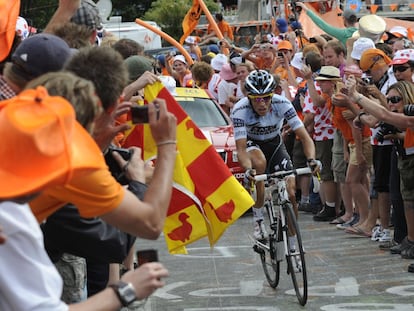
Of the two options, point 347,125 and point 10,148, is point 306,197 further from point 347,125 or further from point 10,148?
point 10,148

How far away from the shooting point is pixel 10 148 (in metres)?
2.60

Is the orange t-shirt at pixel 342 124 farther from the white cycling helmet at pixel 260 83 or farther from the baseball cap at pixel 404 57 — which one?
the white cycling helmet at pixel 260 83

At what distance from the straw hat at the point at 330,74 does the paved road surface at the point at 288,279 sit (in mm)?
1960

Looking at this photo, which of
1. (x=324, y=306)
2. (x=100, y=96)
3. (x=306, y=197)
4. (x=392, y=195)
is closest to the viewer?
(x=100, y=96)

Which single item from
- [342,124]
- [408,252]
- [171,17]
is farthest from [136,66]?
[171,17]

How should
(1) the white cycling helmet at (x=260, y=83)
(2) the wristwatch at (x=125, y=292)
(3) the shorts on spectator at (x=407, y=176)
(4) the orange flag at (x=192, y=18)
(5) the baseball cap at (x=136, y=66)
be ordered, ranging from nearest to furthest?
(2) the wristwatch at (x=125, y=292)
(5) the baseball cap at (x=136, y=66)
(1) the white cycling helmet at (x=260, y=83)
(3) the shorts on spectator at (x=407, y=176)
(4) the orange flag at (x=192, y=18)

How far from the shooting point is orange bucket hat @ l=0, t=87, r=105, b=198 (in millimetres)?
2576

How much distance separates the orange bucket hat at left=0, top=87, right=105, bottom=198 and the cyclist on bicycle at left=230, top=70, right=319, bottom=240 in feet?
23.5

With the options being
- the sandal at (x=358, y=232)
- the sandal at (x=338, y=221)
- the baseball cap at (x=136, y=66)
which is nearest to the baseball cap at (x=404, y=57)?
the sandal at (x=358, y=232)

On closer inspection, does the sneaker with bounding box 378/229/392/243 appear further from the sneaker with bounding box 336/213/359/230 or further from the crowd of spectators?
the sneaker with bounding box 336/213/359/230

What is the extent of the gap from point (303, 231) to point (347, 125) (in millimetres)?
1455

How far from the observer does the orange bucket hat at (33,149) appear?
2.58m

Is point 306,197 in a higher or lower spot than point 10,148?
lower

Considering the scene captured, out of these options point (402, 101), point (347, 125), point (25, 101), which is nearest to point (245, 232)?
point (347, 125)
